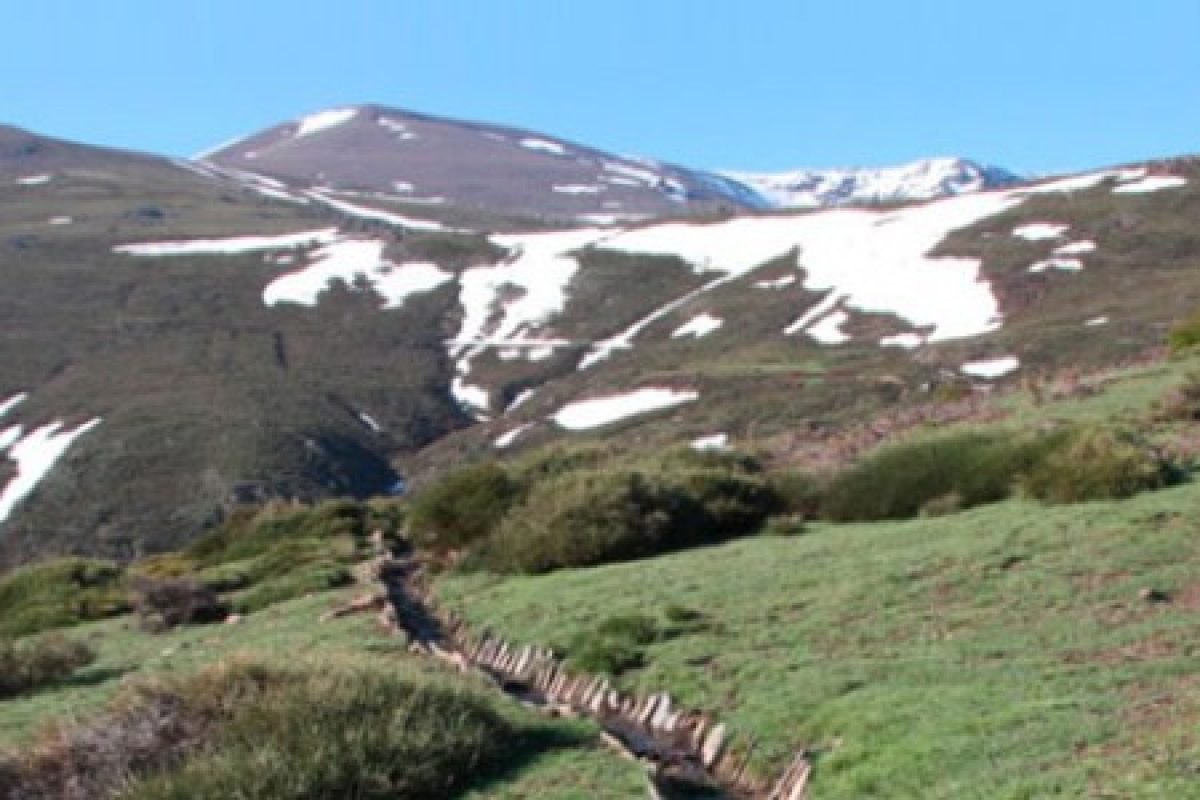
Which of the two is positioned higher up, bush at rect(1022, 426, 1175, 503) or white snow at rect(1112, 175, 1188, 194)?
white snow at rect(1112, 175, 1188, 194)

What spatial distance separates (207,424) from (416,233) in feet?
219

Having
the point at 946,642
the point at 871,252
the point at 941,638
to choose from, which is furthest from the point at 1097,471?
the point at 871,252

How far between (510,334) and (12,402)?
3216cm

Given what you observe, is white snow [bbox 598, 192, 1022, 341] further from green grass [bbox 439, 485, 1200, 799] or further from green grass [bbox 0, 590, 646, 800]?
green grass [bbox 439, 485, 1200, 799]

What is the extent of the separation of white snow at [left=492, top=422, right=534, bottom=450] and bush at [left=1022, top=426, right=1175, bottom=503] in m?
45.9

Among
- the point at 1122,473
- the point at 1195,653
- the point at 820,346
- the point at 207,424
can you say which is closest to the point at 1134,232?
the point at 820,346

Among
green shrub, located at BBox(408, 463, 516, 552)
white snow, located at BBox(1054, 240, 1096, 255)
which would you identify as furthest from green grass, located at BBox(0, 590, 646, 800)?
white snow, located at BBox(1054, 240, 1096, 255)

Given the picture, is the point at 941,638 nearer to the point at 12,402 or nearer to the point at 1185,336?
the point at 1185,336

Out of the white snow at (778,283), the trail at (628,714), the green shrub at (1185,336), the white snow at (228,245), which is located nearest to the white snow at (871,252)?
the white snow at (778,283)

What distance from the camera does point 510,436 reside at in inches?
2672

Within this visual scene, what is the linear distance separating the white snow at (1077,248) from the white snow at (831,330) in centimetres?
1368

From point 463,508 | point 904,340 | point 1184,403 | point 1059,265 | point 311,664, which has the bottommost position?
point 463,508

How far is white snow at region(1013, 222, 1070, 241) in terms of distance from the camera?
90.0 meters

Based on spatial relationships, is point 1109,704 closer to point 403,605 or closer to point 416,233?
point 403,605
